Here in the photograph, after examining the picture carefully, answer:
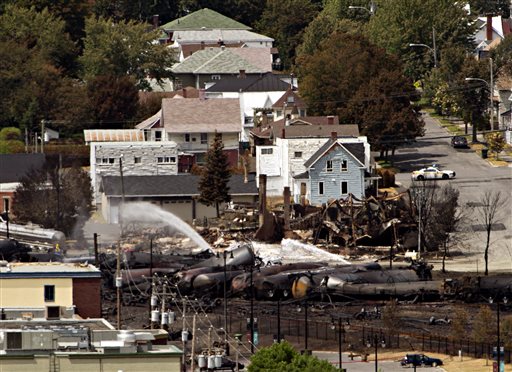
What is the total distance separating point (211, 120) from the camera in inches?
6599

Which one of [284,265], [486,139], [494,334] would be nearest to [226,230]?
[284,265]

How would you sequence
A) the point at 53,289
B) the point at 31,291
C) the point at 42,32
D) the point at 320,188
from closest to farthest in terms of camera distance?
the point at 31,291
the point at 53,289
the point at 320,188
the point at 42,32

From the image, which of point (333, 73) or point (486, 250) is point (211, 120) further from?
point (486, 250)

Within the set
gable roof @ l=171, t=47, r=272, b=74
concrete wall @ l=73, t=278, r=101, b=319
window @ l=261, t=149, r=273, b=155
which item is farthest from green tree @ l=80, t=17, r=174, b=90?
concrete wall @ l=73, t=278, r=101, b=319

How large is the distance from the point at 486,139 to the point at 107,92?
29.3m

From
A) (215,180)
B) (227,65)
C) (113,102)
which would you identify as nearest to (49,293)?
(215,180)

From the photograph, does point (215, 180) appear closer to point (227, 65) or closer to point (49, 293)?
point (227, 65)

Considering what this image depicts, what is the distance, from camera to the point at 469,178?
493ft

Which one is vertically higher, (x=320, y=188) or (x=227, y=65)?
(x=227, y=65)

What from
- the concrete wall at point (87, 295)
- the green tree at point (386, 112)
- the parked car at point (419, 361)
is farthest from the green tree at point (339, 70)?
the concrete wall at point (87, 295)

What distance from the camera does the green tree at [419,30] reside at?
18925 cm

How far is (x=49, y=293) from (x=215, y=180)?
67130 mm

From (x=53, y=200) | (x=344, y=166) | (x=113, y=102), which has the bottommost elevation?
(x=53, y=200)

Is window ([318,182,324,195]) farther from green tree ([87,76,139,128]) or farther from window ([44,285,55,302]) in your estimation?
window ([44,285,55,302])
